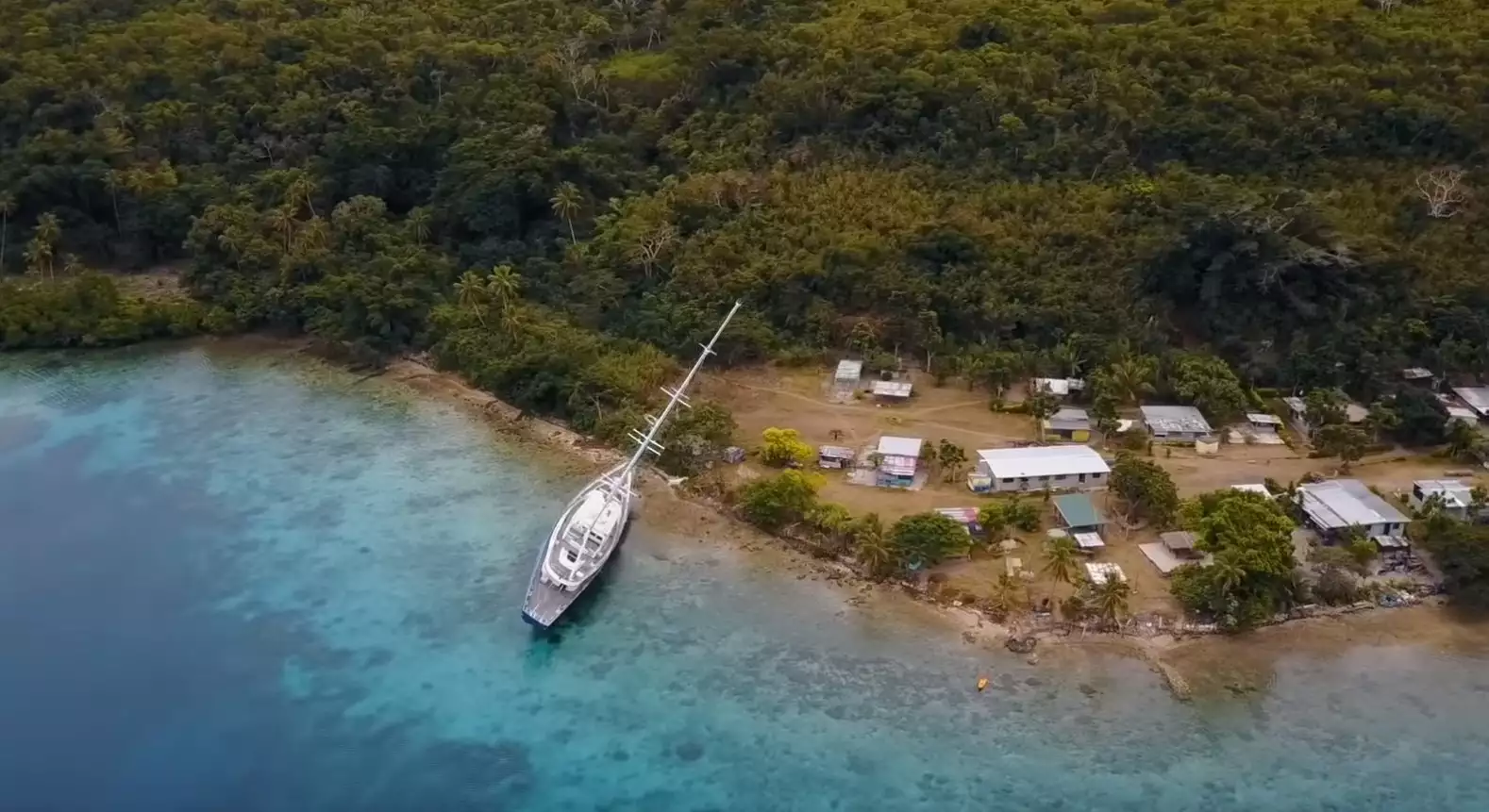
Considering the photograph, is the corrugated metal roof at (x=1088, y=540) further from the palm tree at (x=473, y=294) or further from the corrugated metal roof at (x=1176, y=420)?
the palm tree at (x=473, y=294)

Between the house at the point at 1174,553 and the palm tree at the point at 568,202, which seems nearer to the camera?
the house at the point at 1174,553

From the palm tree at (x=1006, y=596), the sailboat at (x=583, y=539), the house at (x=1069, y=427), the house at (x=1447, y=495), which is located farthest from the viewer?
the house at (x=1069, y=427)

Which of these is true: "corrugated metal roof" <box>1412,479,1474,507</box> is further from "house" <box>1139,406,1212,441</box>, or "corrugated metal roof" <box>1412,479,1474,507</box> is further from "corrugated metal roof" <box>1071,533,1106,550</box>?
"corrugated metal roof" <box>1071,533,1106,550</box>

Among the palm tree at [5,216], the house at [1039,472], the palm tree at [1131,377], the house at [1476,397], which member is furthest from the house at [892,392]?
the palm tree at [5,216]

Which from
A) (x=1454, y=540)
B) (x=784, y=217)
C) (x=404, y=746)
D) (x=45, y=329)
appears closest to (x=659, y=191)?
(x=784, y=217)

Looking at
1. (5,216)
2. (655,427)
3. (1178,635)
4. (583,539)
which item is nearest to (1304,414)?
(1178,635)

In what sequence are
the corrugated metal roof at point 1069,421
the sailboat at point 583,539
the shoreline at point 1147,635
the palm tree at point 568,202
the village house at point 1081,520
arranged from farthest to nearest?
the palm tree at point 568,202, the corrugated metal roof at point 1069,421, the village house at point 1081,520, the sailboat at point 583,539, the shoreline at point 1147,635
